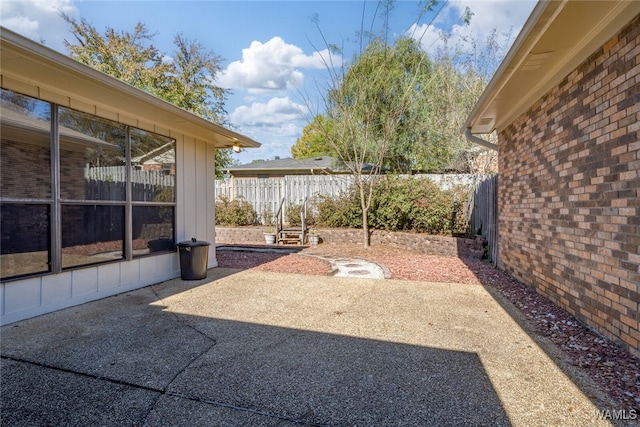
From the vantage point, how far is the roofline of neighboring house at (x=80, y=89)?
10.3 ft

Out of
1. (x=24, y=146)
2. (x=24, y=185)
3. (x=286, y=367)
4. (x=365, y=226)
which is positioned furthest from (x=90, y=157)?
(x=365, y=226)

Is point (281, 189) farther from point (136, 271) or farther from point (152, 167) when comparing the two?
point (136, 271)

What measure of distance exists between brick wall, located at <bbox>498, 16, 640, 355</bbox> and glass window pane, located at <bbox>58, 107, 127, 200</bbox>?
580 cm

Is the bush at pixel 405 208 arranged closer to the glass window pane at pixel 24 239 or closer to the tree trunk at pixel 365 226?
the tree trunk at pixel 365 226

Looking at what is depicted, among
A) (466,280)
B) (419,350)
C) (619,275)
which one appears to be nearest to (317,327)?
(419,350)

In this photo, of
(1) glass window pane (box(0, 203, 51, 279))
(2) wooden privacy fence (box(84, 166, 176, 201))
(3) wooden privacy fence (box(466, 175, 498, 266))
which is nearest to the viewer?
(1) glass window pane (box(0, 203, 51, 279))

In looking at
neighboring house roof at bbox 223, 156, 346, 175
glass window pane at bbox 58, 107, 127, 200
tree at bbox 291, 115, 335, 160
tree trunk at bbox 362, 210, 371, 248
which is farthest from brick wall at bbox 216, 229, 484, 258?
tree at bbox 291, 115, 335, 160

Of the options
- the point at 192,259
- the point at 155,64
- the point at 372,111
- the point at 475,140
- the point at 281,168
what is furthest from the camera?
the point at 281,168

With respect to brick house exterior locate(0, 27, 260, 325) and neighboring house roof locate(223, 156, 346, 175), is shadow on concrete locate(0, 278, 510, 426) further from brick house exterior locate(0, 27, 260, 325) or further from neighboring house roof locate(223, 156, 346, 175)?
neighboring house roof locate(223, 156, 346, 175)

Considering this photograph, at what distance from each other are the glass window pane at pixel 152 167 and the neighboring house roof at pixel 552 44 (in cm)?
508

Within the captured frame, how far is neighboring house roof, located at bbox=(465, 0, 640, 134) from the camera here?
108 inches

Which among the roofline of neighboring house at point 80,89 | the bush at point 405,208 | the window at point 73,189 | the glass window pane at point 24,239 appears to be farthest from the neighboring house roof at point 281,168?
the glass window pane at point 24,239

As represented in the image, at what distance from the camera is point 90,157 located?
15.0ft

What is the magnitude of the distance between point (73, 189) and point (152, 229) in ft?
4.72
